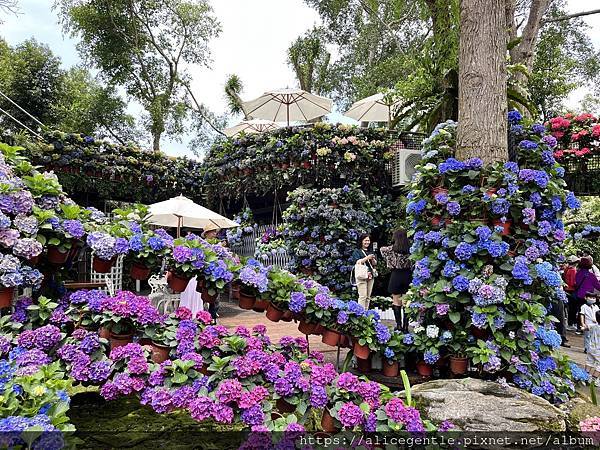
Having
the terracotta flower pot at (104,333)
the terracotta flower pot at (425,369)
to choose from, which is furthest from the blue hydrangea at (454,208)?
the terracotta flower pot at (104,333)

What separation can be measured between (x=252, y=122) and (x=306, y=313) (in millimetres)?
10880

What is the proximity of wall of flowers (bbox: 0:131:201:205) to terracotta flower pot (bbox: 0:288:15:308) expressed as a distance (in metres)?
8.22

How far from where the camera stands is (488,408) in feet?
9.61

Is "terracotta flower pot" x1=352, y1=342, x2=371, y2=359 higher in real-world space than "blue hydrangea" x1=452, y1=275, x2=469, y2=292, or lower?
lower

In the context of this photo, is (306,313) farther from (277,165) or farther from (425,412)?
(277,165)

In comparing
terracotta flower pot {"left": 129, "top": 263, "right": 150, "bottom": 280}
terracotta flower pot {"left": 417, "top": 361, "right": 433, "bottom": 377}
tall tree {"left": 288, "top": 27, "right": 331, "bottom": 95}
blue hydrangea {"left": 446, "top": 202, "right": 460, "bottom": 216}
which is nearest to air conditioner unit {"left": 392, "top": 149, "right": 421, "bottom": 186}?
blue hydrangea {"left": 446, "top": 202, "right": 460, "bottom": 216}

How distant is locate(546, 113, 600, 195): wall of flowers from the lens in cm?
836

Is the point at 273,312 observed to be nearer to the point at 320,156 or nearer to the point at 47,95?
the point at 320,156

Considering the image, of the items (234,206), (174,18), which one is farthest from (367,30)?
(234,206)

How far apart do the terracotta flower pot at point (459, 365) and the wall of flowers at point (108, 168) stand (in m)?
9.83

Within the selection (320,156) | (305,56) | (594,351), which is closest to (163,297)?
(320,156)

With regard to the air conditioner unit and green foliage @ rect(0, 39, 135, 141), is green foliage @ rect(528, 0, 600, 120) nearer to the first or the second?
the air conditioner unit

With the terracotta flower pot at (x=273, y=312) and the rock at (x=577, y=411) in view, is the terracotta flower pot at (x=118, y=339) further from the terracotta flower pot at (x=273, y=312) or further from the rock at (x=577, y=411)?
the rock at (x=577, y=411)

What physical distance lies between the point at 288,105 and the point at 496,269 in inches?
342
